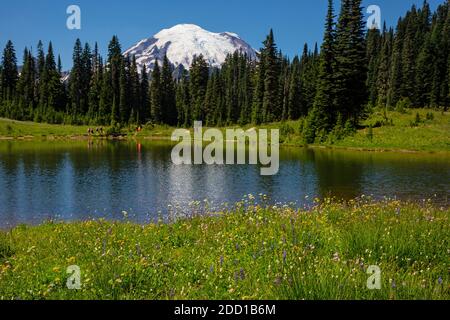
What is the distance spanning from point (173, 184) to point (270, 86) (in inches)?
2827

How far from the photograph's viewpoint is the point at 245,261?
8031 millimetres

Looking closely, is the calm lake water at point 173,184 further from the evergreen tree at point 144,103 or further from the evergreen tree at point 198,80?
the evergreen tree at point 198,80

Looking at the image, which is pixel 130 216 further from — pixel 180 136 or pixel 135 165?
pixel 180 136

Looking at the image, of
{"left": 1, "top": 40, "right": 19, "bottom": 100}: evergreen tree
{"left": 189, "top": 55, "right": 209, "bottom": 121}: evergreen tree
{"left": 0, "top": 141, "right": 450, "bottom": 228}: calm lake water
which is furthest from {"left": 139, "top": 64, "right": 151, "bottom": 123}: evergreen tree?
{"left": 0, "top": 141, "right": 450, "bottom": 228}: calm lake water

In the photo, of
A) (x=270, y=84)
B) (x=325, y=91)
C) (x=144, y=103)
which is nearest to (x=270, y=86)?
(x=270, y=84)

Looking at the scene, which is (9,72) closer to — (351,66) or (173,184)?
(351,66)

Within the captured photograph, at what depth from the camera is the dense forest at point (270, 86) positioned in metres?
66.2

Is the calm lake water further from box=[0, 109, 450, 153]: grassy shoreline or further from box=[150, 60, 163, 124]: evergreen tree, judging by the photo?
box=[150, 60, 163, 124]: evergreen tree

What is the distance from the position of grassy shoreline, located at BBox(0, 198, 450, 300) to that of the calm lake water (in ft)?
19.6

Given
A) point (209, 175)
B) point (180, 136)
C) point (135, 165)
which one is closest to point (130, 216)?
point (209, 175)

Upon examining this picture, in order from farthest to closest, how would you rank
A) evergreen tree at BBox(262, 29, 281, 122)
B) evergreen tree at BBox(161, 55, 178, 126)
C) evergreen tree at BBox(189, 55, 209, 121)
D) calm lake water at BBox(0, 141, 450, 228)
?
evergreen tree at BBox(189, 55, 209, 121) < evergreen tree at BBox(161, 55, 178, 126) < evergreen tree at BBox(262, 29, 281, 122) < calm lake water at BBox(0, 141, 450, 228)

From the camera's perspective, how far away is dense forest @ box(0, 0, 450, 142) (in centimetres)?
6625

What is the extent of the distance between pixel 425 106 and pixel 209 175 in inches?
3146

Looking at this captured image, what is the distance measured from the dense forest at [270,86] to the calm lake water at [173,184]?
24271 millimetres
